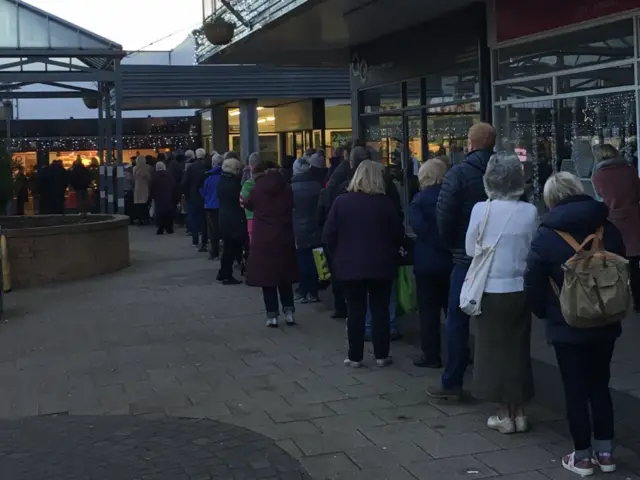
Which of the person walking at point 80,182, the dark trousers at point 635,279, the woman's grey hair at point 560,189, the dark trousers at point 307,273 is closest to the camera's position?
the woman's grey hair at point 560,189

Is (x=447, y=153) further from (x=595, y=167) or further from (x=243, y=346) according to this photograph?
(x=243, y=346)

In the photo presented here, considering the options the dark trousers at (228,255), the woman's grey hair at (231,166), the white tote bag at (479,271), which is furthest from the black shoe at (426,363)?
the woman's grey hair at (231,166)

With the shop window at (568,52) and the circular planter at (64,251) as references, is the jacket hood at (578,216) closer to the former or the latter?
the shop window at (568,52)

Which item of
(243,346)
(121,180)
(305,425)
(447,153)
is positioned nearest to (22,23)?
(121,180)

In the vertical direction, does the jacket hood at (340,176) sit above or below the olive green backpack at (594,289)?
above

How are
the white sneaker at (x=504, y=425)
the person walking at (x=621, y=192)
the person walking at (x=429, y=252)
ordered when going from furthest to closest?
the person walking at (x=621, y=192) < the person walking at (x=429, y=252) < the white sneaker at (x=504, y=425)

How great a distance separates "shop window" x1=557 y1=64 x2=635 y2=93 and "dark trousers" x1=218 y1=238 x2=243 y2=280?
4.78 m

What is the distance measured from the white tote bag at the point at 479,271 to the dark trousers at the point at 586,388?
69 cm

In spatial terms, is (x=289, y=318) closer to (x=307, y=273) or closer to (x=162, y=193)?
(x=307, y=273)

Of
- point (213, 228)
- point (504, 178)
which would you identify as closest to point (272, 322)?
point (504, 178)

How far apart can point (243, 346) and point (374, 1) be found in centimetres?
441

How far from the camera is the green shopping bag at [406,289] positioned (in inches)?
311

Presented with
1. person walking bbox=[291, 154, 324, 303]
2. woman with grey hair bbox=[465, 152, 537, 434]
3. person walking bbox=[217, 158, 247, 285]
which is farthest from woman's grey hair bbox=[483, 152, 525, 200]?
Answer: person walking bbox=[217, 158, 247, 285]

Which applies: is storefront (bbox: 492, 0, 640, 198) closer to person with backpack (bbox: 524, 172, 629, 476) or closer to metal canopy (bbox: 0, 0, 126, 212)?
person with backpack (bbox: 524, 172, 629, 476)
